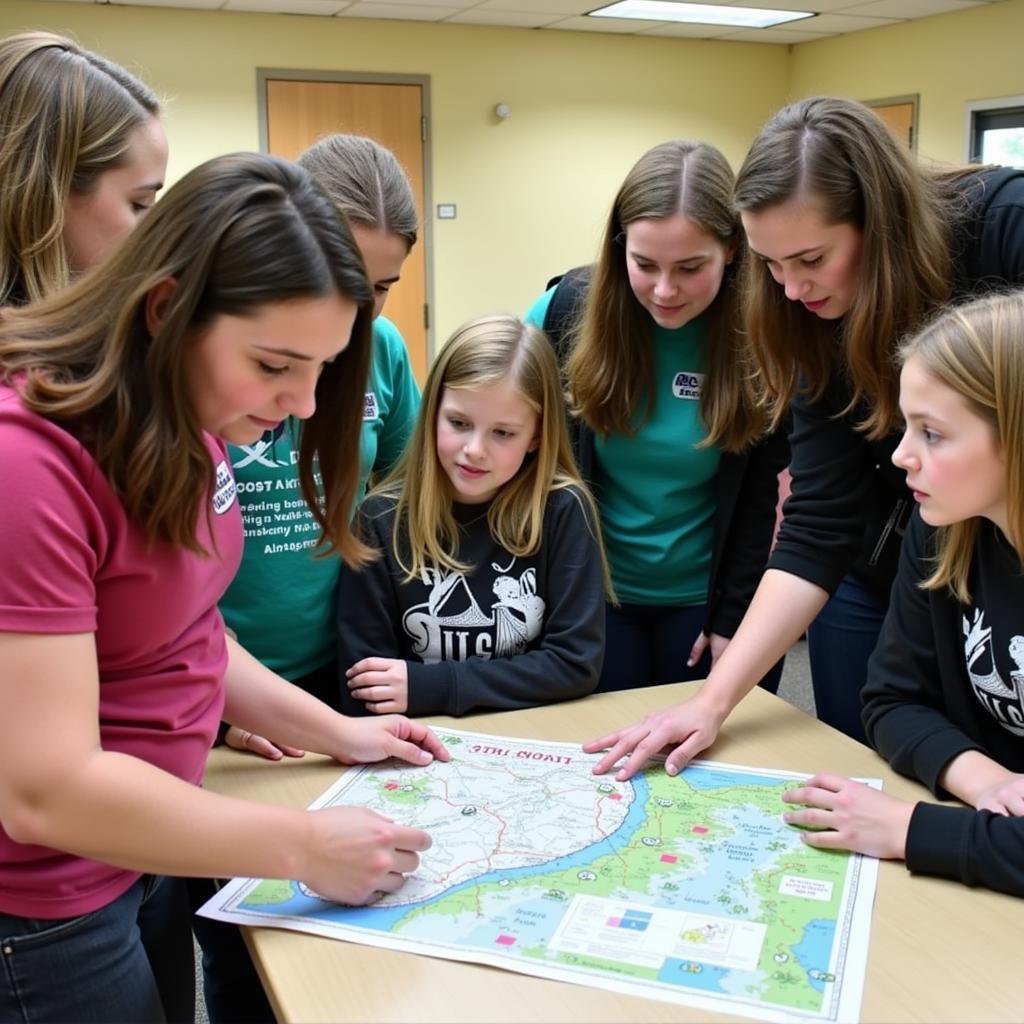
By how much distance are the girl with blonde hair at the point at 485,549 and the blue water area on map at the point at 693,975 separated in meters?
0.64

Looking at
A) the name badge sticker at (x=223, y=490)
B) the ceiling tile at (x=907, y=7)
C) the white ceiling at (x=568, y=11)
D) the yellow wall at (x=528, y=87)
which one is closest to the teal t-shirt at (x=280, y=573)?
the name badge sticker at (x=223, y=490)

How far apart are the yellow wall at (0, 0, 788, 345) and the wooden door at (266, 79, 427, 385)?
11 cm

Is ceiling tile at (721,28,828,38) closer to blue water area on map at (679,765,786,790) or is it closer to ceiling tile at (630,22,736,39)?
ceiling tile at (630,22,736,39)

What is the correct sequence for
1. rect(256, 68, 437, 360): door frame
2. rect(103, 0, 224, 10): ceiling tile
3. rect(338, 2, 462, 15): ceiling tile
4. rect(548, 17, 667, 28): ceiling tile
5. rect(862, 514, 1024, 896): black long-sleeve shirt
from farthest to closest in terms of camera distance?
rect(548, 17, 667, 28): ceiling tile < rect(256, 68, 437, 360): door frame < rect(338, 2, 462, 15): ceiling tile < rect(103, 0, 224, 10): ceiling tile < rect(862, 514, 1024, 896): black long-sleeve shirt

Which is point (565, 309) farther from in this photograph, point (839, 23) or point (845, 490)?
point (839, 23)

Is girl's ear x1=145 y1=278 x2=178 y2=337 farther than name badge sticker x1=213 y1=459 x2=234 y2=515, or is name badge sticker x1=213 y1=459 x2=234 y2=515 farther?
name badge sticker x1=213 y1=459 x2=234 y2=515

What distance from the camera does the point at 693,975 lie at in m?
0.97

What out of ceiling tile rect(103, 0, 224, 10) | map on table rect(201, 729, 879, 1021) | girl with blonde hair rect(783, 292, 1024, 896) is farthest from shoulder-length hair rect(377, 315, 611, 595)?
ceiling tile rect(103, 0, 224, 10)

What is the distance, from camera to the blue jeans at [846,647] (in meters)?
1.81

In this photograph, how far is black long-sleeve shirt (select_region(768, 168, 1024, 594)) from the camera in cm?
153

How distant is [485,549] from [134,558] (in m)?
→ 0.81

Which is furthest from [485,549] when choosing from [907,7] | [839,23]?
[839,23]

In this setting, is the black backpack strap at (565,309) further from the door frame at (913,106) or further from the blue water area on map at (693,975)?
the door frame at (913,106)

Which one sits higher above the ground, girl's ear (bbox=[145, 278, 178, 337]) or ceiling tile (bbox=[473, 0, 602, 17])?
ceiling tile (bbox=[473, 0, 602, 17])
